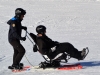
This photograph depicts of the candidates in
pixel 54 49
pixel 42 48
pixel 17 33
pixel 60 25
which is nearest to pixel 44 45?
pixel 42 48

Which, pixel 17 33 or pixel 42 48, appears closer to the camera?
pixel 17 33

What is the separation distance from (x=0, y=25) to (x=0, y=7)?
6.31 metres

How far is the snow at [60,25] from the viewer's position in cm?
880

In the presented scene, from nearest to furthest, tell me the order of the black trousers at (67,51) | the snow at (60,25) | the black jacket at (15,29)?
1. the black jacket at (15,29)
2. the black trousers at (67,51)
3. the snow at (60,25)

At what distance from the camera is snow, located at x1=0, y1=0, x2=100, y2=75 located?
8805mm

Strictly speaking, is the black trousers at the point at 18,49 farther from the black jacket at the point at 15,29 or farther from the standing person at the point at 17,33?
the black jacket at the point at 15,29

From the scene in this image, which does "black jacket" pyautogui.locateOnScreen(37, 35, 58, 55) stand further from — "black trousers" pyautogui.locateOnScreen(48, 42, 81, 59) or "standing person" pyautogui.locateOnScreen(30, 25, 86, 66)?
"black trousers" pyautogui.locateOnScreen(48, 42, 81, 59)

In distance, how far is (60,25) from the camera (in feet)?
53.8

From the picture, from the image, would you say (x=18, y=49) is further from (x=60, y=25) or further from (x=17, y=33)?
(x=60, y=25)

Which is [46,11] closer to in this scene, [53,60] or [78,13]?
[78,13]

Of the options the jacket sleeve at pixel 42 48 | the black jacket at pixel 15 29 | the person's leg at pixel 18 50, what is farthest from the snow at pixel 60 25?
the black jacket at pixel 15 29

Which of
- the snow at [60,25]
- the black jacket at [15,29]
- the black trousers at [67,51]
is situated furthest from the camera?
the snow at [60,25]

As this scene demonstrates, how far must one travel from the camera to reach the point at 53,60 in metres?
7.84

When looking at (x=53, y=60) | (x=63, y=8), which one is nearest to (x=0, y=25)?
(x=63, y=8)
